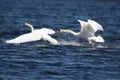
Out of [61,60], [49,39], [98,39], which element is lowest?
[61,60]

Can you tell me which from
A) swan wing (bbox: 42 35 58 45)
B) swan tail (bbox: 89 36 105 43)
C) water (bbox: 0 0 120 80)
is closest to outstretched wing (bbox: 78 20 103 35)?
swan tail (bbox: 89 36 105 43)

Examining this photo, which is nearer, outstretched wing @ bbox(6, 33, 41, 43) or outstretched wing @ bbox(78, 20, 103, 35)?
outstretched wing @ bbox(6, 33, 41, 43)

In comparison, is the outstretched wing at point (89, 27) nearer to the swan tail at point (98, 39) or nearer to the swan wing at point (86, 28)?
the swan wing at point (86, 28)

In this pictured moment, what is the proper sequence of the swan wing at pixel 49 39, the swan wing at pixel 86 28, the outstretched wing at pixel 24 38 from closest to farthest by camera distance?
the outstretched wing at pixel 24 38 → the swan wing at pixel 49 39 → the swan wing at pixel 86 28

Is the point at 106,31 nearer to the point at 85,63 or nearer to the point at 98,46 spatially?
the point at 98,46

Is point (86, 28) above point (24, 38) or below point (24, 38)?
above

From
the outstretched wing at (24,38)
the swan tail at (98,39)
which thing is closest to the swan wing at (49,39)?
the outstretched wing at (24,38)

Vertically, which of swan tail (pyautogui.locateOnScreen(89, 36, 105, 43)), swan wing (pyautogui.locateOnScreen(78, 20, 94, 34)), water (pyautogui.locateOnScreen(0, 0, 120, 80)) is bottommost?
water (pyautogui.locateOnScreen(0, 0, 120, 80))

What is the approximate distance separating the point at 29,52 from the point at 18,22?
17647mm

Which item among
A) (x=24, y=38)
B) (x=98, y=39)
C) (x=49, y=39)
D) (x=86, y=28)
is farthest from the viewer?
(x=49, y=39)

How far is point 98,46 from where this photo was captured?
34469mm

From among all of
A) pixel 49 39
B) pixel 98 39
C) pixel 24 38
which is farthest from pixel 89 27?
pixel 24 38

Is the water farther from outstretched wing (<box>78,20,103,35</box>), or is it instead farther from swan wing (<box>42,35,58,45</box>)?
outstretched wing (<box>78,20,103,35</box>)

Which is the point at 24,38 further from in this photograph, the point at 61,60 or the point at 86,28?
the point at 86,28
